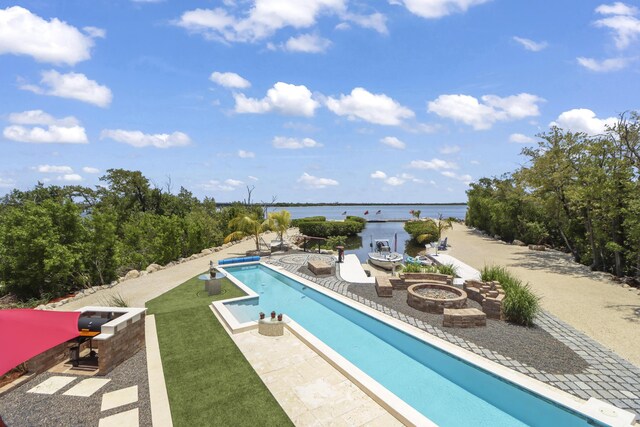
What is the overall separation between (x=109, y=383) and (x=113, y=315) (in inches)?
78.7

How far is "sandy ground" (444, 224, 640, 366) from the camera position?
9.39 m

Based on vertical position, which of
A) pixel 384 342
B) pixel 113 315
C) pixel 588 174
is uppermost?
pixel 588 174

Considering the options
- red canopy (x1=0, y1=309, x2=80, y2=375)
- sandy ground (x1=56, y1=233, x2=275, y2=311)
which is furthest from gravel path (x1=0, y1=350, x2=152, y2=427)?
sandy ground (x1=56, y1=233, x2=275, y2=311)

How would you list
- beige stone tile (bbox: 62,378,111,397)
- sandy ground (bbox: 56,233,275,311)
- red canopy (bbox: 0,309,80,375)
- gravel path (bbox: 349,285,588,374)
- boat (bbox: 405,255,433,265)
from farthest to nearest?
boat (bbox: 405,255,433,265) → sandy ground (bbox: 56,233,275,311) → gravel path (bbox: 349,285,588,374) → beige stone tile (bbox: 62,378,111,397) → red canopy (bbox: 0,309,80,375)

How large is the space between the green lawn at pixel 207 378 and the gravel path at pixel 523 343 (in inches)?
244

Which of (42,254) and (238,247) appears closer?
(42,254)

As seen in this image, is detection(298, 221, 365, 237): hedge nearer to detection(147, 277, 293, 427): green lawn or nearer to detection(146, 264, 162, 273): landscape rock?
detection(146, 264, 162, 273): landscape rock

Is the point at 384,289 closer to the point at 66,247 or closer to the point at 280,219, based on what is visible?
the point at 280,219

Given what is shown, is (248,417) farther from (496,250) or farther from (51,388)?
(496,250)

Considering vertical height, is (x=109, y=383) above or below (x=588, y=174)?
below

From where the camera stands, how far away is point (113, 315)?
8.30 metres

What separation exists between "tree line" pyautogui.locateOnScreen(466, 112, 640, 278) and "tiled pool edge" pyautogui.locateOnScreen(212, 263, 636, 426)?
1154 centimetres

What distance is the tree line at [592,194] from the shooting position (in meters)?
15.8

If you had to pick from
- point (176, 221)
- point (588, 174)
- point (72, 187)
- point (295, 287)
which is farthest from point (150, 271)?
point (72, 187)
